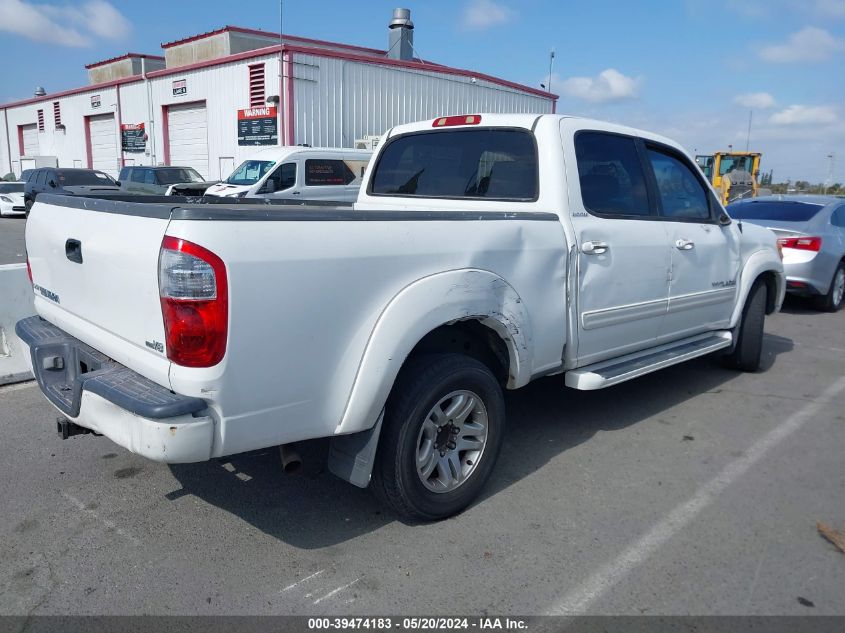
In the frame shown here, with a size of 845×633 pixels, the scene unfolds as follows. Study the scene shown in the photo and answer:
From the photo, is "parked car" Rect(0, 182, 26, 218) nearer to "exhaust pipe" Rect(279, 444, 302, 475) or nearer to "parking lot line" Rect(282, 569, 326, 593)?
"exhaust pipe" Rect(279, 444, 302, 475)

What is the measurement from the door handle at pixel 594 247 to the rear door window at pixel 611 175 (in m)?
0.21

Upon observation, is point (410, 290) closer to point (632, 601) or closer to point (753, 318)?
point (632, 601)


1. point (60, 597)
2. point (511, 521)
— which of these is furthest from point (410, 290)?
point (60, 597)

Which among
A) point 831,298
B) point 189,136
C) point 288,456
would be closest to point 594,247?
point 288,456

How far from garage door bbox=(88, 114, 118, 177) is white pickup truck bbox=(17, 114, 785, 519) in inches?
1193

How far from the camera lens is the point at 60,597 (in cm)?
278

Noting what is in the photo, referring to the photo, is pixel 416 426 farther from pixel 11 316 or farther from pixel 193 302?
pixel 11 316

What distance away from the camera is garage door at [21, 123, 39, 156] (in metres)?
38.2

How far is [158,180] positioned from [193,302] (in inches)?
788

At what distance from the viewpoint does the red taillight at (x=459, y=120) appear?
4410mm

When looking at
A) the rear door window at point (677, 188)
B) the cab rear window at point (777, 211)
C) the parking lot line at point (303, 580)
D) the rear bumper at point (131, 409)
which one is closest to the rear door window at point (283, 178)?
the cab rear window at point (777, 211)

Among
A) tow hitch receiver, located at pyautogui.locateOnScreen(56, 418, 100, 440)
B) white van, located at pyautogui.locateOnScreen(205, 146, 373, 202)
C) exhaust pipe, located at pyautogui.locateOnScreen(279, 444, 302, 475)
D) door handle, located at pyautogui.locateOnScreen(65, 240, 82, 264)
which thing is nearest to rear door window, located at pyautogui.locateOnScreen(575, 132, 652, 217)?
exhaust pipe, located at pyautogui.locateOnScreen(279, 444, 302, 475)

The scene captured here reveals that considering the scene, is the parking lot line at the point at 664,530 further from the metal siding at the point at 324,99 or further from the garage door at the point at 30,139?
the garage door at the point at 30,139

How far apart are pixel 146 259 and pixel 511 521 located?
2135mm
